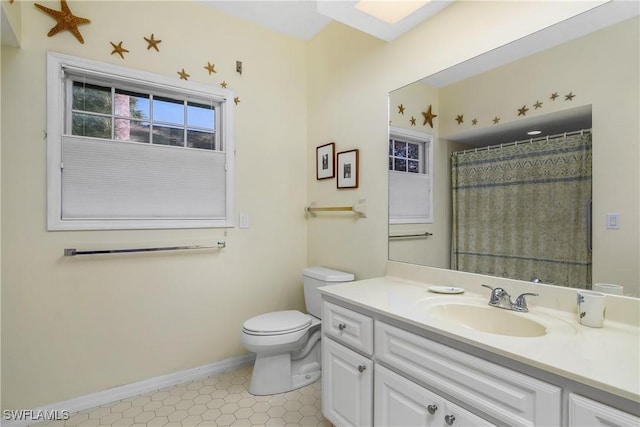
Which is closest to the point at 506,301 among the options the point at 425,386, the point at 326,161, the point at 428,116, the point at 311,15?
the point at 425,386

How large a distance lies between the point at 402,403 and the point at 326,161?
5.73 feet

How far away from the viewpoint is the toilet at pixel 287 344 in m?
1.99

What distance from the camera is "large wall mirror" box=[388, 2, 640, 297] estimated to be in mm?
1172

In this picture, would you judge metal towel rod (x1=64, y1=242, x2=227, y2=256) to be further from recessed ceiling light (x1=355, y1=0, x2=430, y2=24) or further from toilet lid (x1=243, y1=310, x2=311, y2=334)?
recessed ceiling light (x1=355, y1=0, x2=430, y2=24)

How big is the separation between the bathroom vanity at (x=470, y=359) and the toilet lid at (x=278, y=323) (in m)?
0.44

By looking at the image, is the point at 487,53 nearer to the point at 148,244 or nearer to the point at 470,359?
the point at 470,359

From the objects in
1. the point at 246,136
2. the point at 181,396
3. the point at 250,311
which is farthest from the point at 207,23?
the point at 181,396

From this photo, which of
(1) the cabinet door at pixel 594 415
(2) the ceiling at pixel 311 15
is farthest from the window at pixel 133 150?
(1) the cabinet door at pixel 594 415

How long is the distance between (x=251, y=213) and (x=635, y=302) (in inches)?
85.8

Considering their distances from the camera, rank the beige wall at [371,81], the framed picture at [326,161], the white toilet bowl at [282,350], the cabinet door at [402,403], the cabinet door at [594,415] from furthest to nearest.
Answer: the framed picture at [326,161]
the white toilet bowl at [282,350]
the beige wall at [371,81]
the cabinet door at [402,403]
the cabinet door at [594,415]

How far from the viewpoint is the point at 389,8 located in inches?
66.7

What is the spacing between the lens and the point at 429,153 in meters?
1.84

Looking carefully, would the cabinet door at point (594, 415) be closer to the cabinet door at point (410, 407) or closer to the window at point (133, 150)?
the cabinet door at point (410, 407)

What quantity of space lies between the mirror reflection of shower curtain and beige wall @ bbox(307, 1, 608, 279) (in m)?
0.51
